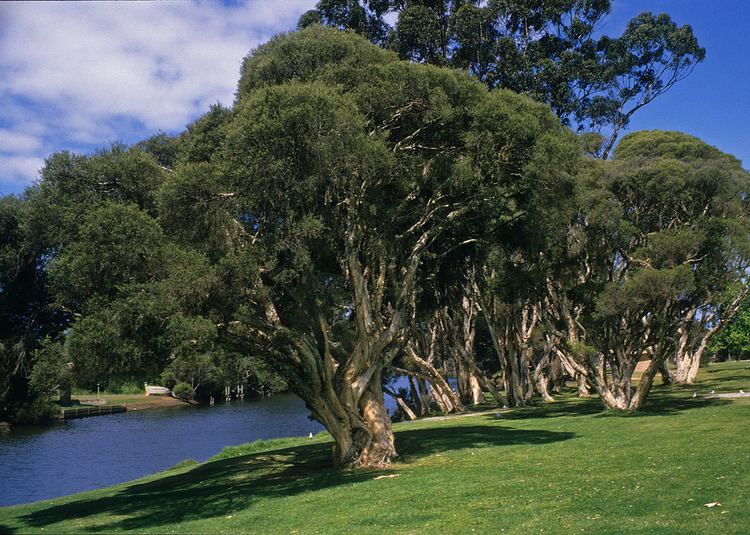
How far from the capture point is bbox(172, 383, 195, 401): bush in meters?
84.4

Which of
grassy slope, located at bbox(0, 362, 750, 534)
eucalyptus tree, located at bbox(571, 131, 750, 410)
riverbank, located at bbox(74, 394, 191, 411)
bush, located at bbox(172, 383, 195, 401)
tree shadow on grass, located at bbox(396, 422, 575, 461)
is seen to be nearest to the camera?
grassy slope, located at bbox(0, 362, 750, 534)

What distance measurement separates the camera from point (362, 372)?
2050cm

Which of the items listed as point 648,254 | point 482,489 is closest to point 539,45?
point 648,254

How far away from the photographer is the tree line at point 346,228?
59.6 feet

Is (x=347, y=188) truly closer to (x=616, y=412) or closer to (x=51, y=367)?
(x=51, y=367)

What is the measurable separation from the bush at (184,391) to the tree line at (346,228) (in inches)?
2321

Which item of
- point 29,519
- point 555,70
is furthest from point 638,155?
point 29,519

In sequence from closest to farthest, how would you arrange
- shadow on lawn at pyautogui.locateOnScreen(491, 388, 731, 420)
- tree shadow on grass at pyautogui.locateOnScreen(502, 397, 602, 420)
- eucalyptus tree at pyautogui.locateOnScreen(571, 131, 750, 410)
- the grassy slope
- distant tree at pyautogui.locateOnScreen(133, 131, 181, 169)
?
1. the grassy slope
2. distant tree at pyautogui.locateOnScreen(133, 131, 181, 169)
3. eucalyptus tree at pyautogui.locateOnScreen(571, 131, 750, 410)
4. shadow on lawn at pyautogui.locateOnScreen(491, 388, 731, 420)
5. tree shadow on grass at pyautogui.locateOnScreen(502, 397, 602, 420)

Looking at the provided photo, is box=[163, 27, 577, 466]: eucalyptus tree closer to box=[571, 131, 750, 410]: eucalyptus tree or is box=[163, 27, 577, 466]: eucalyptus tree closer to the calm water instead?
box=[571, 131, 750, 410]: eucalyptus tree

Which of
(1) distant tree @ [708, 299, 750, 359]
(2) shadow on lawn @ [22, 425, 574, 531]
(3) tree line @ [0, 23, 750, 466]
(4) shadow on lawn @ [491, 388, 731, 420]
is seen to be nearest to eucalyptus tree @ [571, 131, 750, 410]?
(3) tree line @ [0, 23, 750, 466]

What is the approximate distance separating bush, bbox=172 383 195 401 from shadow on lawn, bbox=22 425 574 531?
60157 mm

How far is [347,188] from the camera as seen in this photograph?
67.7 feet

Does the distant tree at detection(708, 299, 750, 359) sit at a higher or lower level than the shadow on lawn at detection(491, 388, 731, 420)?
higher

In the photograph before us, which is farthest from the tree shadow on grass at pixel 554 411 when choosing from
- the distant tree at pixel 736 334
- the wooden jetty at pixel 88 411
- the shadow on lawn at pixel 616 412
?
the wooden jetty at pixel 88 411
